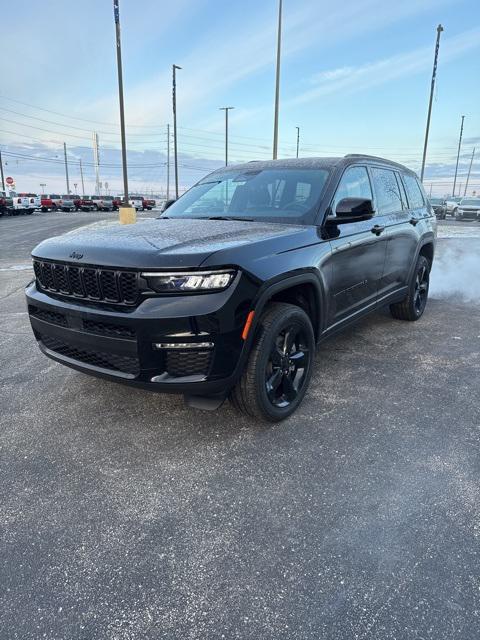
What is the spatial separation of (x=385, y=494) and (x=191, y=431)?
4.26 ft

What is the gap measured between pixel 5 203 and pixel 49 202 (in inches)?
537

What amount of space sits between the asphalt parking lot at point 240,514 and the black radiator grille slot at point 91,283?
95cm

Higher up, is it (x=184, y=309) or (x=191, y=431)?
(x=184, y=309)

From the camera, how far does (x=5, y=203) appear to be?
31875mm

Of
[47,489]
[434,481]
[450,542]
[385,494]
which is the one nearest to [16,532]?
[47,489]

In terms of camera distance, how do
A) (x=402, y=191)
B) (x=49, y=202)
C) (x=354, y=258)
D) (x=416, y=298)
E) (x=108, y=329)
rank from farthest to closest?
(x=49, y=202) < (x=416, y=298) < (x=402, y=191) < (x=354, y=258) < (x=108, y=329)

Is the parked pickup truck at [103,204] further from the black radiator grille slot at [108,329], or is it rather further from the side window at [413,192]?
the black radiator grille slot at [108,329]

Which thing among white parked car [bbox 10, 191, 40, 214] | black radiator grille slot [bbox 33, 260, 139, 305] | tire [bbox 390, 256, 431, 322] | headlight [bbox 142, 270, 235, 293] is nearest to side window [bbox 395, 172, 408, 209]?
tire [bbox 390, 256, 431, 322]

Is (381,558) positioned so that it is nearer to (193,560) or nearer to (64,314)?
(193,560)

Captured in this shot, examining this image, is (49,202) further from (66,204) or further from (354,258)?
(354,258)

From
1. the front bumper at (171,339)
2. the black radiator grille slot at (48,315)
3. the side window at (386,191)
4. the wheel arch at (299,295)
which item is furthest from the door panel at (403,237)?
the black radiator grille slot at (48,315)

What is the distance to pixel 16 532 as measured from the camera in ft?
7.18

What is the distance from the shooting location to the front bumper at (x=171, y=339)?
253cm

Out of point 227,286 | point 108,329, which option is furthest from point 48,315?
point 227,286
